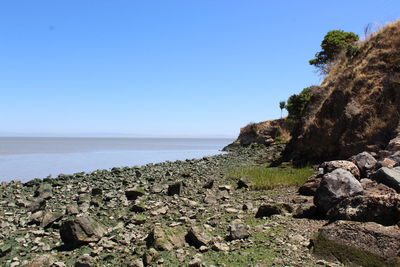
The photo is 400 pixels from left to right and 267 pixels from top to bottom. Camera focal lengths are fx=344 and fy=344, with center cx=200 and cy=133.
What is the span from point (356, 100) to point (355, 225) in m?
17.8

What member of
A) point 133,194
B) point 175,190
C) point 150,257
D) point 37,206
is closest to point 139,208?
point 133,194

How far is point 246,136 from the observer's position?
206 ft

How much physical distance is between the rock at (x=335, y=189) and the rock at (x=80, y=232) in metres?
6.36

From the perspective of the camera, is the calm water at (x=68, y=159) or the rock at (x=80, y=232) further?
the calm water at (x=68, y=159)

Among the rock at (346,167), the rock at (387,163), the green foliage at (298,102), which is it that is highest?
the green foliage at (298,102)

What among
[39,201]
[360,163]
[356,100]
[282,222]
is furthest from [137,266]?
[356,100]

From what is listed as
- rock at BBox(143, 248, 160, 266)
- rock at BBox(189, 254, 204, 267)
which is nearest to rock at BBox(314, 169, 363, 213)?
rock at BBox(189, 254, 204, 267)

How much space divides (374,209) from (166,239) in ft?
16.0

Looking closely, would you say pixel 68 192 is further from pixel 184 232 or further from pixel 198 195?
pixel 184 232

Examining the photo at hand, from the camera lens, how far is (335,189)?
10.1 meters

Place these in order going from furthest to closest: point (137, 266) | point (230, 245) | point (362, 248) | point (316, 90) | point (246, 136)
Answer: point (246, 136) < point (316, 90) < point (230, 245) < point (137, 266) < point (362, 248)

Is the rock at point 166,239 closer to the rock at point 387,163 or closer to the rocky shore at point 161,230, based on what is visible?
the rocky shore at point 161,230

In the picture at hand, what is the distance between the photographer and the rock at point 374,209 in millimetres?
7727

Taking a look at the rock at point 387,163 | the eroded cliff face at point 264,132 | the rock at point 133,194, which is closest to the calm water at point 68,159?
the eroded cliff face at point 264,132
